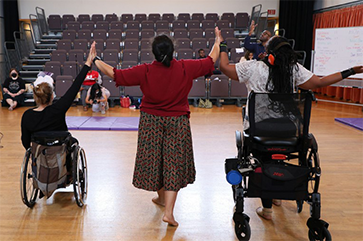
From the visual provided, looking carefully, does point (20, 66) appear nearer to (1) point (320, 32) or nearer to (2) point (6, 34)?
(2) point (6, 34)

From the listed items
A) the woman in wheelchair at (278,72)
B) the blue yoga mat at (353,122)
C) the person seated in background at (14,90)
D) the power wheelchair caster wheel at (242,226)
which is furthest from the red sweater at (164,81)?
the person seated in background at (14,90)

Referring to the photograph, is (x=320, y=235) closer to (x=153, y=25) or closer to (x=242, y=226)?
(x=242, y=226)

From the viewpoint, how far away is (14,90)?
7914 mm

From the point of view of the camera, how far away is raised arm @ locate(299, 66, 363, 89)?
2.32 m

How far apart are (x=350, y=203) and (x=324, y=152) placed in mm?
1581

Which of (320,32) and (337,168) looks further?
(320,32)

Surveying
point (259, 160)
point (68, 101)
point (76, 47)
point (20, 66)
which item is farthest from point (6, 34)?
point (259, 160)

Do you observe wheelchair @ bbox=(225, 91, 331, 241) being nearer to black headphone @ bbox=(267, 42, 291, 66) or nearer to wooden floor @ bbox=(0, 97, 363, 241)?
black headphone @ bbox=(267, 42, 291, 66)

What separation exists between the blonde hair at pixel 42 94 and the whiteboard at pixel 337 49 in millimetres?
6756

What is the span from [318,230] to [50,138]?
1.87 m

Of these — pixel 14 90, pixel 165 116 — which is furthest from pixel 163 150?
pixel 14 90

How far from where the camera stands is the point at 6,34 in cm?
1230

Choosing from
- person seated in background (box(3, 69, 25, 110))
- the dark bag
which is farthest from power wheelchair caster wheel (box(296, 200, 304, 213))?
person seated in background (box(3, 69, 25, 110))

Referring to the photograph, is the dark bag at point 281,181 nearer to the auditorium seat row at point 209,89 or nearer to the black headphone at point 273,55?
the black headphone at point 273,55
